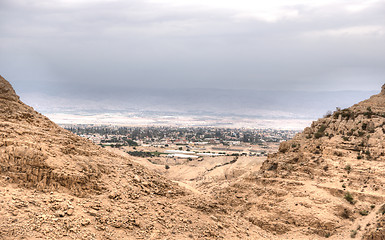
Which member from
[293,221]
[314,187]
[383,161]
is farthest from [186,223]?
[383,161]

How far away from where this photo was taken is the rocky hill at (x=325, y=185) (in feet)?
82.1

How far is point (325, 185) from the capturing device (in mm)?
27188

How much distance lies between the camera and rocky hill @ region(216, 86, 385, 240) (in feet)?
82.1

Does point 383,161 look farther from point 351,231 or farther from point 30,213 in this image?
point 30,213

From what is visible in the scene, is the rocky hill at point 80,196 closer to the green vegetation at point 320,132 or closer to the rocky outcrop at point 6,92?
the rocky outcrop at point 6,92

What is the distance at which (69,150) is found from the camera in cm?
2047

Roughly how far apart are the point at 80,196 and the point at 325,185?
14.7 metres

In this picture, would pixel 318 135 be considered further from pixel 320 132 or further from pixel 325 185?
pixel 325 185

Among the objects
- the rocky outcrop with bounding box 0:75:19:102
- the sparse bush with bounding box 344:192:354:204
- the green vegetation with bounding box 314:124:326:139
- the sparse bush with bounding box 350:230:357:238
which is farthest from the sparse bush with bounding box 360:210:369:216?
the rocky outcrop with bounding box 0:75:19:102

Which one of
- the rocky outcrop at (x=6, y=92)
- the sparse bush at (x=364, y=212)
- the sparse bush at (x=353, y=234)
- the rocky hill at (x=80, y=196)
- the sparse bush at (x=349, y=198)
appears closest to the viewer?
the rocky hill at (x=80, y=196)

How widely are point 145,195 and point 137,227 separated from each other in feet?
8.15

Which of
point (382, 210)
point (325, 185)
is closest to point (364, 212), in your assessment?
point (382, 210)

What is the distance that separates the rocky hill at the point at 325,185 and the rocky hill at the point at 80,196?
11.7ft

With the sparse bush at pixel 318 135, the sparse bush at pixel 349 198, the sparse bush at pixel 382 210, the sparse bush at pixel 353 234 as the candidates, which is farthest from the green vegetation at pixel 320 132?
the sparse bush at pixel 353 234
